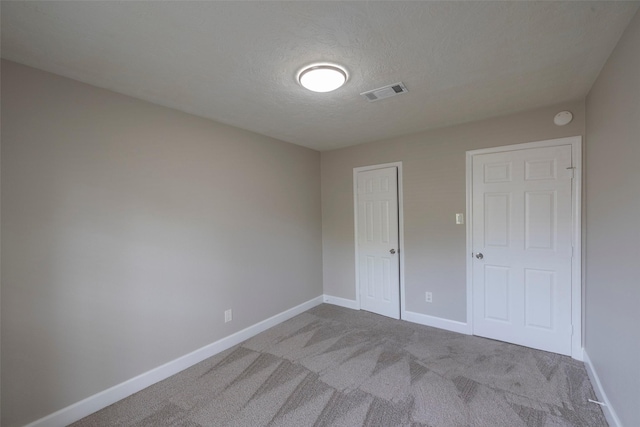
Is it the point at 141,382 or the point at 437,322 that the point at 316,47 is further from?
the point at 437,322

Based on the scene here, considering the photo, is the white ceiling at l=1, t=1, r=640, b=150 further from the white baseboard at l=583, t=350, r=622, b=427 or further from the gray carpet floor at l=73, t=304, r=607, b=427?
the gray carpet floor at l=73, t=304, r=607, b=427

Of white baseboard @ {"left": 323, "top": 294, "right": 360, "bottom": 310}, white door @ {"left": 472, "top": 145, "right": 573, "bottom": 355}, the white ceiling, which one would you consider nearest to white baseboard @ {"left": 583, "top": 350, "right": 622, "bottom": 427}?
white door @ {"left": 472, "top": 145, "right": 573, "bottom": 355}

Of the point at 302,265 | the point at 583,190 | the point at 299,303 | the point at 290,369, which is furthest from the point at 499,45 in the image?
the point at 299,303

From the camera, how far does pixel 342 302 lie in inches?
162

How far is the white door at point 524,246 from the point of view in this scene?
2582 mm

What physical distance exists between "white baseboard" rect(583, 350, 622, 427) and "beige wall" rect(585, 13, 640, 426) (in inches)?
2.0

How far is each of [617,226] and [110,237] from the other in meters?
3.47

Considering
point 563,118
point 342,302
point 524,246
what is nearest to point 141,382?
point 342,302

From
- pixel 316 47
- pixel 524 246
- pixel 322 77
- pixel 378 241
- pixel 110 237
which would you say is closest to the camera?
pixel 316 47

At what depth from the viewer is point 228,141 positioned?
2963 mm

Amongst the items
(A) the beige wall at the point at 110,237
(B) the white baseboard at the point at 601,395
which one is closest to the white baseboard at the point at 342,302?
(A) the beige wall at the point at 110,237

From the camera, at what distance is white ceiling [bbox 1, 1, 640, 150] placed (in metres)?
1.33

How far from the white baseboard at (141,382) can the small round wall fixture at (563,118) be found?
3.65m

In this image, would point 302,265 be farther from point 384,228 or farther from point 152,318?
point 152,318
